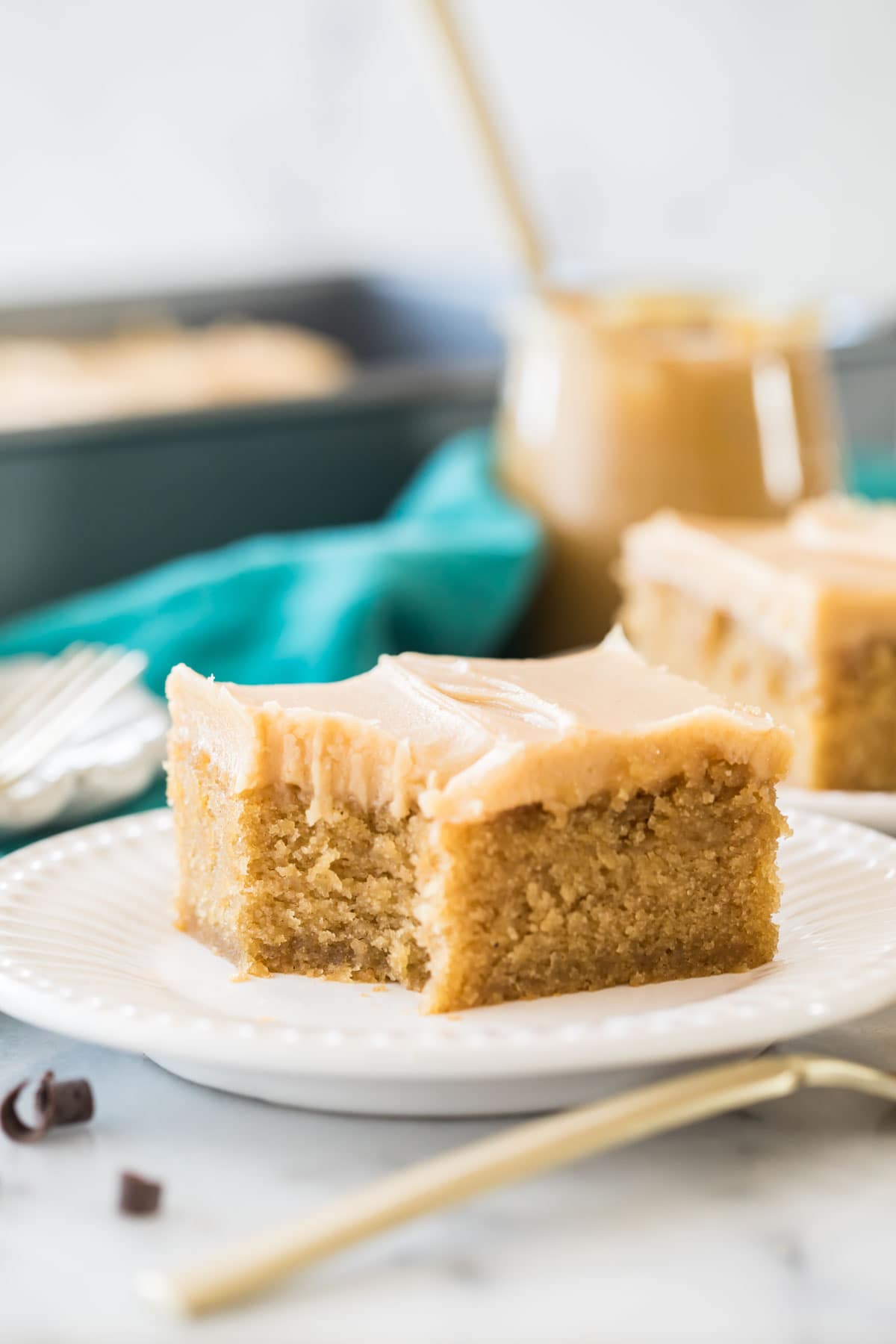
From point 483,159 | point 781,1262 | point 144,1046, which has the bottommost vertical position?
point 781,1262

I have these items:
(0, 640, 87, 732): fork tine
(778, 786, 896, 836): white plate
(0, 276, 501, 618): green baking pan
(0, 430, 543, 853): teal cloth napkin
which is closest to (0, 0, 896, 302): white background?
(0, 276, 501, 618): green baking pan

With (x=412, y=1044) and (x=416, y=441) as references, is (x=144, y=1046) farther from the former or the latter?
(x=416, y=441)

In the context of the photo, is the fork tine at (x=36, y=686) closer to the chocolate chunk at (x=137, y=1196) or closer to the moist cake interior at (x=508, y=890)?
the moist cake interior at (x=508, y=890)

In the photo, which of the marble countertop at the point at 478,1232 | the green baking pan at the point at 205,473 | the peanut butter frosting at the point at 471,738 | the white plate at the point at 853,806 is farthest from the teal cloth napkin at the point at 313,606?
the marble countertop at the point at 478,1232

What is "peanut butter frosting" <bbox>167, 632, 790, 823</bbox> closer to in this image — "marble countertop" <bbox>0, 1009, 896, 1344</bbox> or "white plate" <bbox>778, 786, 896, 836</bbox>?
"marble countertop" <bbox>0, 1009, 896, 1344</bbox>

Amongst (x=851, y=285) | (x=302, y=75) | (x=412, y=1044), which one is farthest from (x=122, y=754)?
(x=302, y=75)

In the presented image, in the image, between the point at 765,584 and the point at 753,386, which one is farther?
the point at 753,386
